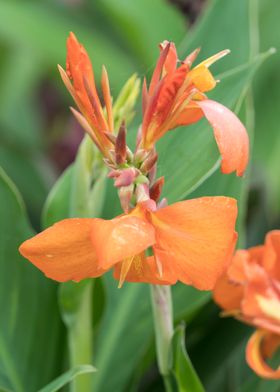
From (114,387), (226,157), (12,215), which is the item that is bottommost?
(114,387)

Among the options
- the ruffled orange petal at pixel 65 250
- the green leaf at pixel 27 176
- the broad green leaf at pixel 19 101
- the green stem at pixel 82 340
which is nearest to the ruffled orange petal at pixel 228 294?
the green stem at pixel 82 340

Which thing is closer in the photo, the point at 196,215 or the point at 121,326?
the point at 196,215

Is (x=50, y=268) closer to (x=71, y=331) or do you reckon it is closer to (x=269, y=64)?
(x=71, y=331)

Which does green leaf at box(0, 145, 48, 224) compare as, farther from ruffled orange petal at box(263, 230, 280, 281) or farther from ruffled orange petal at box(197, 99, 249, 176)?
ruffled orange petal at box(197, 99, 249, 176)

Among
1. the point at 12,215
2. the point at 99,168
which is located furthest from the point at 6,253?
the point at 99,168

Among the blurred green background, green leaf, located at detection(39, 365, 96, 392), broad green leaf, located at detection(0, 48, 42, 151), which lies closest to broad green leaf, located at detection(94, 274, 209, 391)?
the blurred green background

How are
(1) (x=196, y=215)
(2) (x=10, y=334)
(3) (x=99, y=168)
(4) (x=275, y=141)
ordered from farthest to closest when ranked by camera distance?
(4) (x=275, y=141)
(2) (x=10, y=334)
(3) (x=99, y=168)
(1) (x=196, y=215)

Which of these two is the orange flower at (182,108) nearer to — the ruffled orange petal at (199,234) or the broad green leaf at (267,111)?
the ruffled orange petal at (199,234)

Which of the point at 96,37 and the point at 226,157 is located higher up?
the point at 226,157
